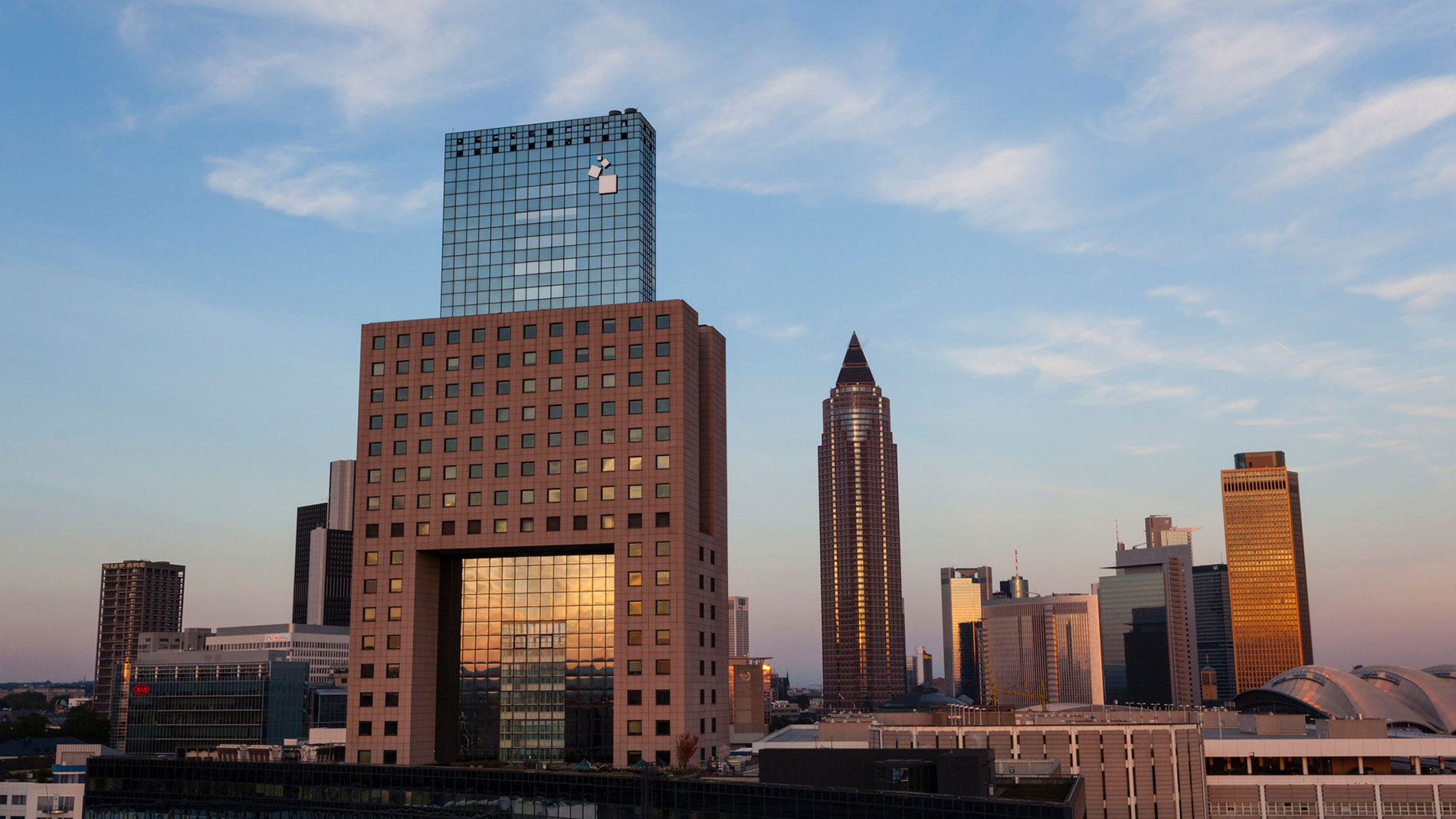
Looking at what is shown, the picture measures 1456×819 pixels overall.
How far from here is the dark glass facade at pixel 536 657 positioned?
134 metres

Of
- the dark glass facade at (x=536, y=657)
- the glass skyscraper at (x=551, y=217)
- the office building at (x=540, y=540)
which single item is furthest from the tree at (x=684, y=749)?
the glass skyscraper at (x=551, y=217)

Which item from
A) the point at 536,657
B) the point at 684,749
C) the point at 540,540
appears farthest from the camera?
the point at 536,657

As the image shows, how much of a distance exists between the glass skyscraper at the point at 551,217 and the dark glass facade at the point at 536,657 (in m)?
30.8

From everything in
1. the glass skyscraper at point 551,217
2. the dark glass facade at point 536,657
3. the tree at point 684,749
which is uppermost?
the glass skyscraper at point 551,217

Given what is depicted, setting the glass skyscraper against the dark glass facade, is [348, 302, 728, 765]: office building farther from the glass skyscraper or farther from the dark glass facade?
the glass skyscraper

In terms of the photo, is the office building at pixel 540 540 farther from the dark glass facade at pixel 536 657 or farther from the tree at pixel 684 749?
→ the tree at pixel 684 749

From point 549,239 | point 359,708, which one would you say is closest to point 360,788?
point 359,708

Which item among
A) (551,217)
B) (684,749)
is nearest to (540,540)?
(684,749)

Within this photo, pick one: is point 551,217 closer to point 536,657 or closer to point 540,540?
point 540,540

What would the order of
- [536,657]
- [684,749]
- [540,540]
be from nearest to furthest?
[684,749]
[540,540]
[536,657]

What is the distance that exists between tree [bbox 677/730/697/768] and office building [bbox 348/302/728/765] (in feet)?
2.81

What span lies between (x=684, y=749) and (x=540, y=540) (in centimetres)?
2694

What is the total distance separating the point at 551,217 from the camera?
145500 millimetres

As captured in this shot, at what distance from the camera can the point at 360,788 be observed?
127m
